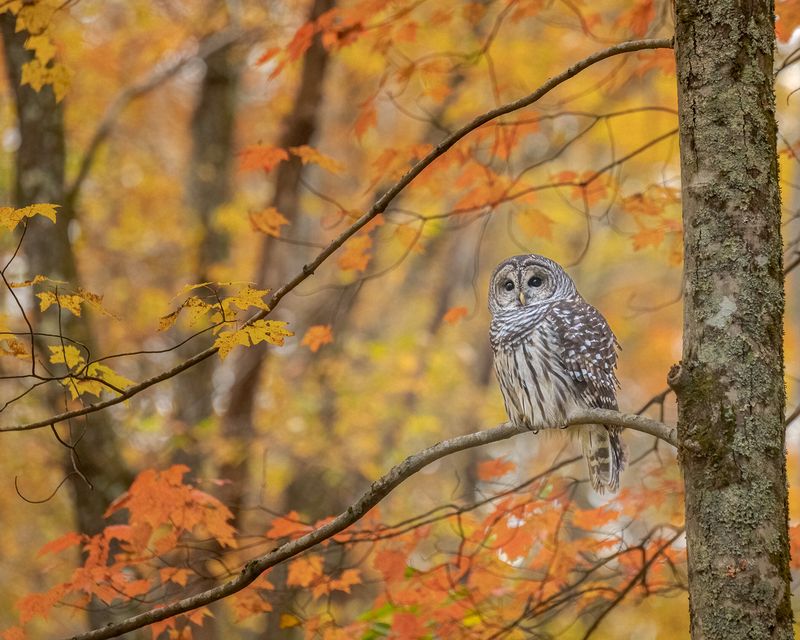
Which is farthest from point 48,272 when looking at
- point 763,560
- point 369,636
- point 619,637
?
point 619,637

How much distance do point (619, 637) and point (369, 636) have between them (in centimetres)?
1063

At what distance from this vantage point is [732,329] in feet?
8.60

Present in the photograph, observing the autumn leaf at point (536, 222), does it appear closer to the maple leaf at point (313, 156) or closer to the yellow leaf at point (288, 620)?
the maple leaf at point (313, 156)

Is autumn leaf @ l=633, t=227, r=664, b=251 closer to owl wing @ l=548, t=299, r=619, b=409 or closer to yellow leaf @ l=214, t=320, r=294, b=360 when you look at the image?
owl wing @ l=548, t=299, r=619, b=409

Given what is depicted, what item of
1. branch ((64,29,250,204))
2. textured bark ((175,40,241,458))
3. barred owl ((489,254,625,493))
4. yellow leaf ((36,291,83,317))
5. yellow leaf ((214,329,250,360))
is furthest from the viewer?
textured bark ((175,40,241,458))

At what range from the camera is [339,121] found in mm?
14961

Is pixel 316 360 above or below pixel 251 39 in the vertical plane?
below

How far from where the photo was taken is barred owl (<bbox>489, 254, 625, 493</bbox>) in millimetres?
4574

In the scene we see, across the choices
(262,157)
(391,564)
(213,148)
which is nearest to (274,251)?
(213,148)

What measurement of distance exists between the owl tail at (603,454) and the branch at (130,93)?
11.8ft

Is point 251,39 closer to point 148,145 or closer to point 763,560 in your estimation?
point 148,145

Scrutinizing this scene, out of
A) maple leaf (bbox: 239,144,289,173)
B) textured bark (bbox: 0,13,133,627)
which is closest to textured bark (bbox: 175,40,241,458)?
textured bark (bbox: 0,13,133,627)

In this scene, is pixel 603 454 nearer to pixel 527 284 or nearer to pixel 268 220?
pixel 527 284

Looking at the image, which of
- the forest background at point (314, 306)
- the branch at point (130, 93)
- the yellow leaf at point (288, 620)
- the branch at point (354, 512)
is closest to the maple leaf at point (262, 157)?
the forest background at point (314, 306)
